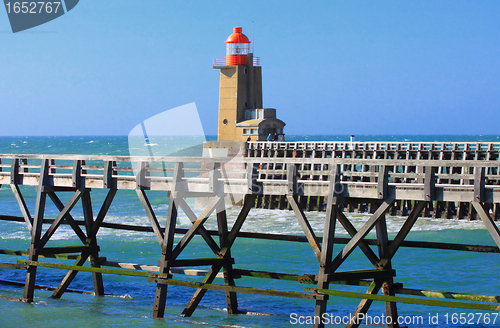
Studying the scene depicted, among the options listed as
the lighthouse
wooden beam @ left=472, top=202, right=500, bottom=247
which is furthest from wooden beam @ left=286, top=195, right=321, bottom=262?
the lighthouse

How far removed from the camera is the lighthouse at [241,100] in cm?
4062

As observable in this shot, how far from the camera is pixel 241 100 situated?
41.1 m

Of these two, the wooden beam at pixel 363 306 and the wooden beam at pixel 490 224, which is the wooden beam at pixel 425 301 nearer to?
the wooden beam at pixel 363 306

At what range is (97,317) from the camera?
1138cm

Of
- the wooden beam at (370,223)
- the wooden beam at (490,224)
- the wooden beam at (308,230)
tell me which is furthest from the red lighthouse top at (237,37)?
the wooden beam at (490,224)

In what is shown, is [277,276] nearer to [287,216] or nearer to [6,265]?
[6,265]

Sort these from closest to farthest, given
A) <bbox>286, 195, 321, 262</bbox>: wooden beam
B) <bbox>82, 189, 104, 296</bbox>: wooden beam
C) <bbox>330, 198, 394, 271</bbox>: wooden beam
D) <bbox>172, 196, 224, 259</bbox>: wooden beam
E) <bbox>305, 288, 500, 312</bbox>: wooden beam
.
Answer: <bbox>305, 288, 500, 312</bbox>: wooden beam → <bbox>330, 198, 394, 271</bbox>: wooden beam → <bbox>286, 195, 321, 262</bbox>: wooden beam → <bbox>172, 196, 224, 259</bbox>: wooden beam → <bbox>82, 189, 104, 296</bbox>: wooden beam

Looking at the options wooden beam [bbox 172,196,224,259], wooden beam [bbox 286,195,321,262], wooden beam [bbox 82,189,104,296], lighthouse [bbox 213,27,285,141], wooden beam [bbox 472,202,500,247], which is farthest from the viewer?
lighthouse [bbox 213,27,285,141]

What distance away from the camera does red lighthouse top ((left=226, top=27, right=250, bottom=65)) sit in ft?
135

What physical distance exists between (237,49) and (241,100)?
3886 mm

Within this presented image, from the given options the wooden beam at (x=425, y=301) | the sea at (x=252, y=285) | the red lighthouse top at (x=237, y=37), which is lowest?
the sea at (x=252, y=285)

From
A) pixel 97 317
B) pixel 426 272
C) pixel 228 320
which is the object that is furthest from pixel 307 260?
pixel 97 317

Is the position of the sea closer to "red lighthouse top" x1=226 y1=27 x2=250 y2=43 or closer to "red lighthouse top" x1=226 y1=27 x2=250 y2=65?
"red lighthouse top" x1=226 y1=27 x2=250 y2=65

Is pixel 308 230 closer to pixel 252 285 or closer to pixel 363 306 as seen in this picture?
pixel 363 306
